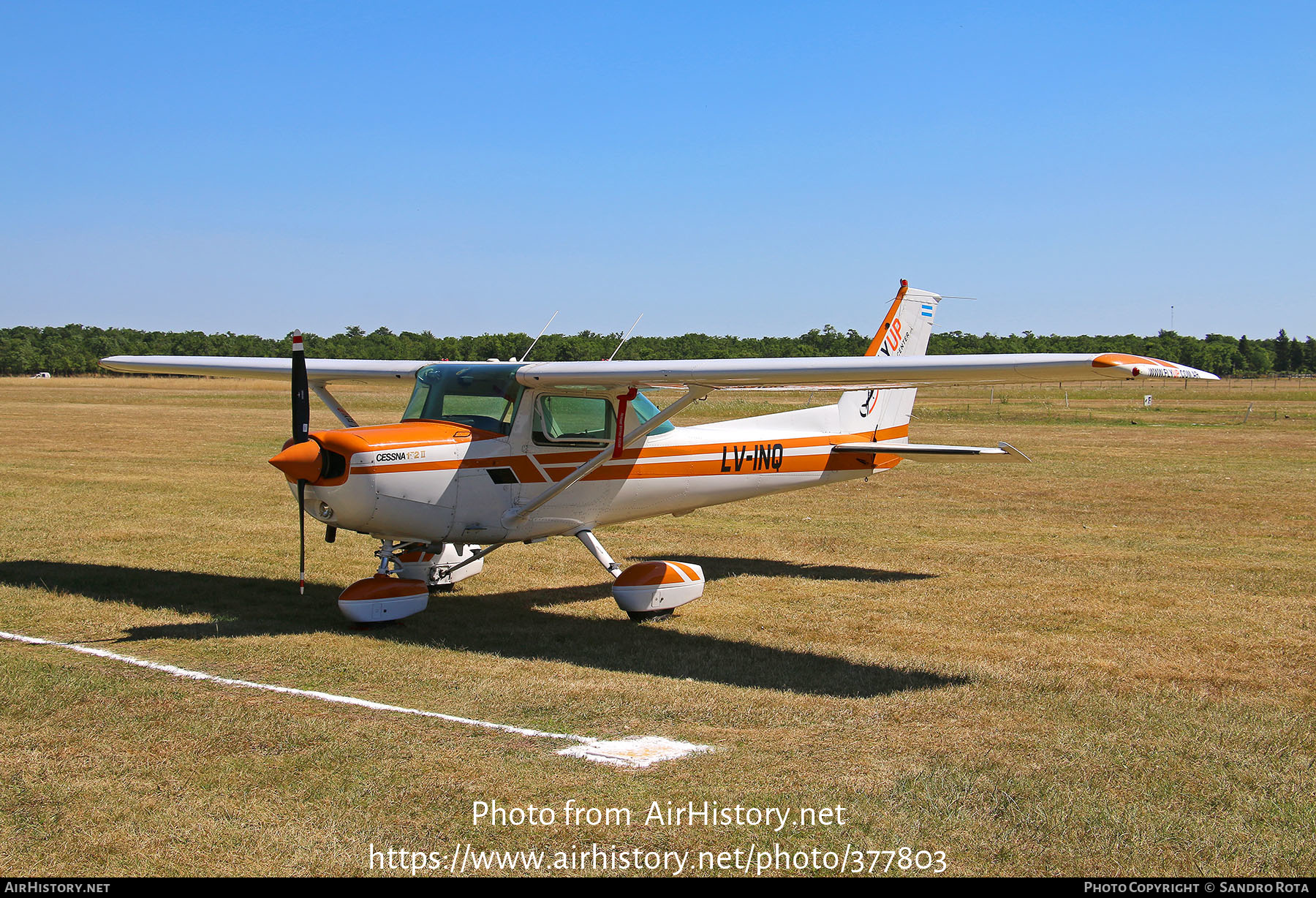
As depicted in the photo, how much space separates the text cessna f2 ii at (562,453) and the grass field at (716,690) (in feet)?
1.81

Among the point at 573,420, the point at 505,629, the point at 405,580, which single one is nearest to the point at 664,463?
the point at 573,420

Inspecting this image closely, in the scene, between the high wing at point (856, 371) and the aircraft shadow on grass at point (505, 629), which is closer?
the high wing at point (856, 371)

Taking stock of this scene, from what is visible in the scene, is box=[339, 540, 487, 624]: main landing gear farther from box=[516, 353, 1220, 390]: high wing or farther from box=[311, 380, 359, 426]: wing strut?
box=[516, 353, 1220, 390]: high wing

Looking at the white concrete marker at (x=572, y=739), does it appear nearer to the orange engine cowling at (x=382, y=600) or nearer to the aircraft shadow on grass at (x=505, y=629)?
the aircraft shadow on grass at (x=505, y=629)

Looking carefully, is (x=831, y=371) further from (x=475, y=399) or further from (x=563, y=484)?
(x=475, y=399)

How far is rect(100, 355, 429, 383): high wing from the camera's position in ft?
33.4

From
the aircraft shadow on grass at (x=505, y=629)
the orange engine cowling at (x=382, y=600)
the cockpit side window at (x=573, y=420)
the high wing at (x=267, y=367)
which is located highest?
the high wing at (x=267, y=367)

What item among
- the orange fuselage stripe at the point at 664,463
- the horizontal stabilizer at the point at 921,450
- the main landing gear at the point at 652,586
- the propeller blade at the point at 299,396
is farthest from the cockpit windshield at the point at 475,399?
the horizontal stabilizer at the point at 921,450

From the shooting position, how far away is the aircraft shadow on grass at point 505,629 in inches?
276

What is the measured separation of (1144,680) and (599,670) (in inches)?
143

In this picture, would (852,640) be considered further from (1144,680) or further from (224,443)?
(224,443)

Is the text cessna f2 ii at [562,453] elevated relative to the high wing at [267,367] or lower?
lower

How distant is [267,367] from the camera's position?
11109mm

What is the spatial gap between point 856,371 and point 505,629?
137 inches
